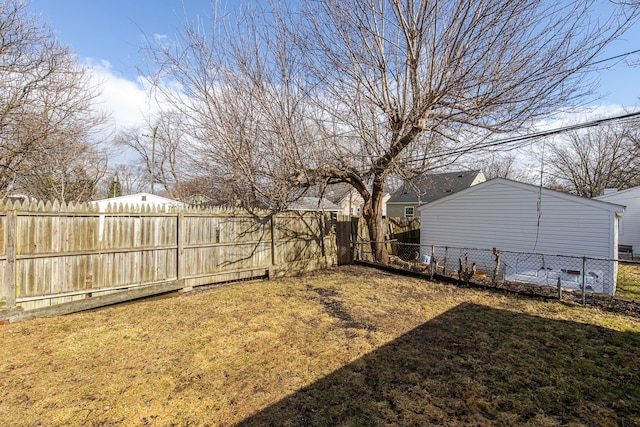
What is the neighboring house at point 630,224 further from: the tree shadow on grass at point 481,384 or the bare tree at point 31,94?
the bare tree at point 31,94

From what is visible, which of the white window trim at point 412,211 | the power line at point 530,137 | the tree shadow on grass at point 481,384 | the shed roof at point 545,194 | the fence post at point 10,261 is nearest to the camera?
the tree shadow on grass at point 481,384

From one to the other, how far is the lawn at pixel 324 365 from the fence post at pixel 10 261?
0.43 meters

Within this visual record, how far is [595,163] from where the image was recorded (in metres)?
23.4

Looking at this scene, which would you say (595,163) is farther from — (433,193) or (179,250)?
(179,250)

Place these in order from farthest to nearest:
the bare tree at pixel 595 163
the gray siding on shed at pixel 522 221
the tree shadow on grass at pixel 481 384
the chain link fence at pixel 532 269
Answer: the bare tree at pixel 595 163
the gray siding on shed at pixel 522 221
the chain link fence at pixel 532 269
the tree shadow on grass at pixel 481 384

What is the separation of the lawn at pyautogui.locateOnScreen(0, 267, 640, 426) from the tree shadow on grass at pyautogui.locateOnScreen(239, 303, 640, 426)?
0.5 inches

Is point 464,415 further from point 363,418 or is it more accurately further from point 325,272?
point 325,272

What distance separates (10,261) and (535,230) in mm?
12424

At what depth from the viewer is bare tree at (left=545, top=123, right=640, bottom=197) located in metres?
21.4

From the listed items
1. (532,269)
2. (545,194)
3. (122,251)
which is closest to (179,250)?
(122,251)

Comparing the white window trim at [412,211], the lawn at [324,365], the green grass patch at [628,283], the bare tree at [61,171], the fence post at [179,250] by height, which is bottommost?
the green grass patch at [628,283]

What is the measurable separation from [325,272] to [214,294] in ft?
10.6

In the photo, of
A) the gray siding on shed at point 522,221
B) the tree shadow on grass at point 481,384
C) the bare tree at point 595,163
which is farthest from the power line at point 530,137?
the bare tree at point 595,163

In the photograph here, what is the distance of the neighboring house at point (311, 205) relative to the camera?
8.69 meters
